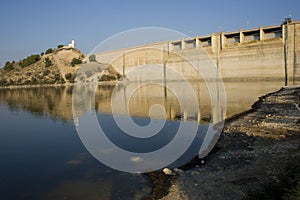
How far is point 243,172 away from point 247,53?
43.8 meters

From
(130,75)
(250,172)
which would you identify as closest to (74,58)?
(130,75)

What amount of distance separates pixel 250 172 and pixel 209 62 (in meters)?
47.7

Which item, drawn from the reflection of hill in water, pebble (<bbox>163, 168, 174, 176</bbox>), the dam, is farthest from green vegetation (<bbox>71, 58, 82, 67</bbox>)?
pebble (<bbox>163, 168, 174, 176</bbox>)

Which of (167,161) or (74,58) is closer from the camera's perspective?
(167,161)

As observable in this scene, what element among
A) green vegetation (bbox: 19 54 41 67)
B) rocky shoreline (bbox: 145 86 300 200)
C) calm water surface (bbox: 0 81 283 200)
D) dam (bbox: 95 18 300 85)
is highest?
green vegetation (bbox: 19 54 41 67)

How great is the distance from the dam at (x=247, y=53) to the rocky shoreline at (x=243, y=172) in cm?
3212

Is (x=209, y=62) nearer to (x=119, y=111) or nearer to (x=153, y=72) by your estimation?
(x=153, y=72)

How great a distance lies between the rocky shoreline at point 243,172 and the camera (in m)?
5.41

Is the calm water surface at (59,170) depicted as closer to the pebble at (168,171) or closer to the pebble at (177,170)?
the pebble at (168,171)

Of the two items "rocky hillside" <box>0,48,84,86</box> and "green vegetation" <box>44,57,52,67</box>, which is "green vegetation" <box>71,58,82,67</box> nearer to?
"rocky hillside" <box>0,48,84,86</box>

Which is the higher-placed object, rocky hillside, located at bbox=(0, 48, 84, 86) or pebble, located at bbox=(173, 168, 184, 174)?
rocky hillside, located at bbox=(0, 48, 84, 86)

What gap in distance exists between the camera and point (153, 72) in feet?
220

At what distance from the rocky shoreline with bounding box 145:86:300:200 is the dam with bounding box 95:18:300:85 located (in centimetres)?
3212

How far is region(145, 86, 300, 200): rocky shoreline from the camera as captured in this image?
5.41 metres
